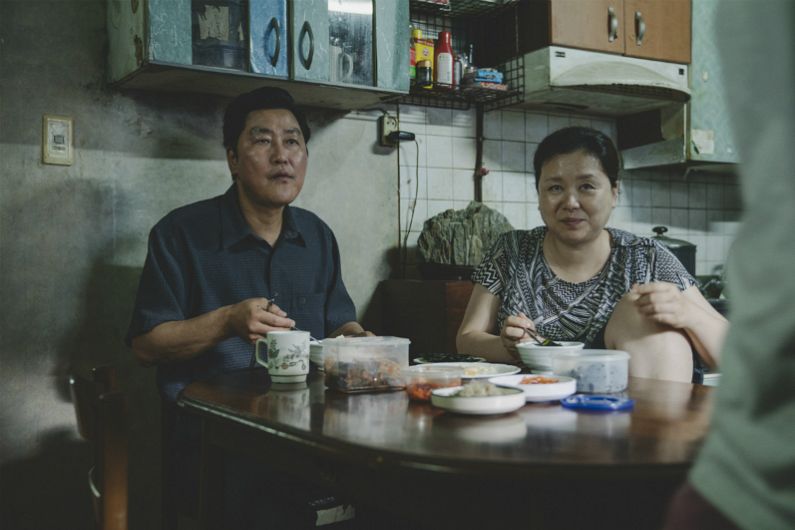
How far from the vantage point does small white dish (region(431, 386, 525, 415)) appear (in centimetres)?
119

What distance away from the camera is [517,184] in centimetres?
376

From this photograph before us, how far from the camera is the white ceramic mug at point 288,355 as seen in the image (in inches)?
62.8

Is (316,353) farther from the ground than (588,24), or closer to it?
closer to it

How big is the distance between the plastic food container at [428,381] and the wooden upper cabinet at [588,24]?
89.8 inches

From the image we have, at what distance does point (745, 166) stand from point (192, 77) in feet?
7.71

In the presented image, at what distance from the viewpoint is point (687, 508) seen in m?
0.63

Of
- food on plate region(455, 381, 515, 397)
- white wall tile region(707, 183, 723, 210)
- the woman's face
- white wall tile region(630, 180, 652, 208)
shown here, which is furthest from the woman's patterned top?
white wall tile region(707, 183, 723, 210)

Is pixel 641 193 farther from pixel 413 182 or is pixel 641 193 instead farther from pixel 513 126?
pixel 413 182

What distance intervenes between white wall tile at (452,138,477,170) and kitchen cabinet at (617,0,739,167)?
3.33ft

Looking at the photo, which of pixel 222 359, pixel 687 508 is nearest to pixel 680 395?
pixel 687 508

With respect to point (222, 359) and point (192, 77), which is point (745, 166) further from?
point (192, 77)

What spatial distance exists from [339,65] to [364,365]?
1650 millimetres

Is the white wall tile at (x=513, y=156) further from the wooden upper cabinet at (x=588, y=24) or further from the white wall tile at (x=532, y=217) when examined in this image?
the wooden upper cabinet at (x=588, y=24)

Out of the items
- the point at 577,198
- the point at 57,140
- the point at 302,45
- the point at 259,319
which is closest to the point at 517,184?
the point at 302,45
